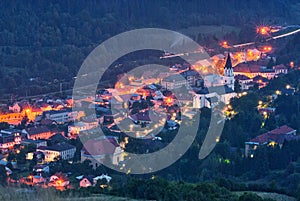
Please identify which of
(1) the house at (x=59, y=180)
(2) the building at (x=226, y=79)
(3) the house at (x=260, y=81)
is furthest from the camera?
(3) the house at (x=260, y=81)

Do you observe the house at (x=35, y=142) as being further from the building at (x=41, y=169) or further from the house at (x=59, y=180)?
the house at (x=59, y=180)

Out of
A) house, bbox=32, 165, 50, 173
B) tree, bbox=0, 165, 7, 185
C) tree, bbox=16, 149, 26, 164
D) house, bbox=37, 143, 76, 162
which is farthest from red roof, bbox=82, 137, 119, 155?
tree, bbox=0, 165, 7, 185

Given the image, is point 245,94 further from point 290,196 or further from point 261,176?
point 290,196

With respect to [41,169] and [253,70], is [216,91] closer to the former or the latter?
[253,70]

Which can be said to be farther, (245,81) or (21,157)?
(245,81)

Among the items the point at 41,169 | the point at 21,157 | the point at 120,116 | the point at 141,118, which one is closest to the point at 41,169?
the point at 41,169

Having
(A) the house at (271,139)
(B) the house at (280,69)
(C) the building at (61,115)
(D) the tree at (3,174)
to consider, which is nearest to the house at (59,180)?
(D) the tree at (3,174)

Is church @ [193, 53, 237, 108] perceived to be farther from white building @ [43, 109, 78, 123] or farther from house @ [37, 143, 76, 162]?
house @ [37, 143, 76, 162]
